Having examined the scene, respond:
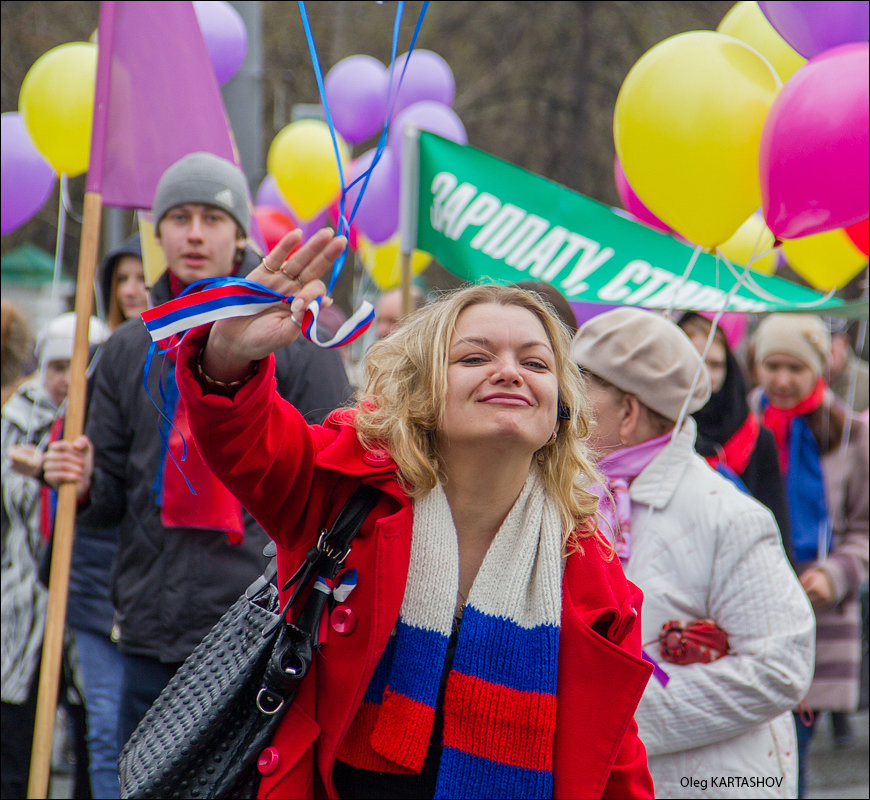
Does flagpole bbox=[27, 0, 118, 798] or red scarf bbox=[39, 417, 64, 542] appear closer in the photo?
flagpole bbox=[27, 0, 118, 798]

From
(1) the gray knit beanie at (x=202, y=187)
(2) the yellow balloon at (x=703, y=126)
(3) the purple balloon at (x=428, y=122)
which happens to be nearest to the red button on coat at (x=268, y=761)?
(1) the gray knit beanie at (x=202, y=187)

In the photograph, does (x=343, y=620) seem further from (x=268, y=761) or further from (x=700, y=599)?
(x=700, y=599)

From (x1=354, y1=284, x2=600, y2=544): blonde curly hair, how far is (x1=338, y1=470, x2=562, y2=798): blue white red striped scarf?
0.14m

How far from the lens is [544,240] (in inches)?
175

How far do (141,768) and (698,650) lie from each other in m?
1.42

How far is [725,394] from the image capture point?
429 centimetres

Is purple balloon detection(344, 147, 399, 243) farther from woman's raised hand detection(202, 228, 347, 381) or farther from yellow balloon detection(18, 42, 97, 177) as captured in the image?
woman's raised hand detection(202, 228, 347, 381)

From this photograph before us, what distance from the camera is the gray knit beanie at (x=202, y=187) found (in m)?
3.44

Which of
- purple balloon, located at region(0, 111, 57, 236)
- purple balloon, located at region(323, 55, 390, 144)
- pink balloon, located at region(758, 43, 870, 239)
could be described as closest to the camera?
pink balloon, located at region(758, 43, 870, 239)

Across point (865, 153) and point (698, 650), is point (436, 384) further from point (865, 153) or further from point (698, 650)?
point (865, 153)

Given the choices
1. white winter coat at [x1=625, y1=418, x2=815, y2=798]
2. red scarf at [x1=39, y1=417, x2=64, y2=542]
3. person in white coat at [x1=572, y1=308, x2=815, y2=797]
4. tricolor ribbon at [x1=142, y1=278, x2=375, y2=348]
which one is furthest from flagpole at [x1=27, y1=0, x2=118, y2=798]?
tricolor ribbon at [x1=142, y1=278, x2=375, y2=348]

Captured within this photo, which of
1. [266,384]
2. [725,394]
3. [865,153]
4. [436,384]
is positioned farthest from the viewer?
[725,394]

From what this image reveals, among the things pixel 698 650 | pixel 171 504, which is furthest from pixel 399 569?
pixel 171 504

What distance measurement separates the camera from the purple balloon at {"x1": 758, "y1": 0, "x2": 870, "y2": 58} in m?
3.29
